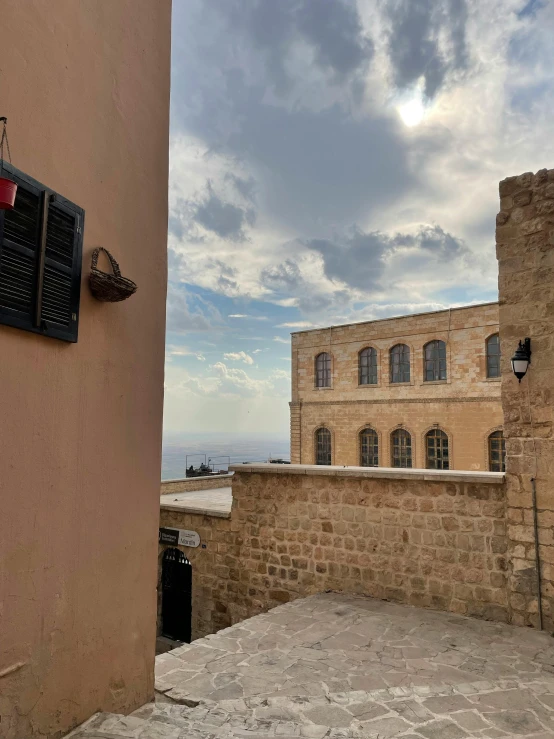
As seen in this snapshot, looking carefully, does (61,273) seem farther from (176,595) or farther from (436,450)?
(436,450)

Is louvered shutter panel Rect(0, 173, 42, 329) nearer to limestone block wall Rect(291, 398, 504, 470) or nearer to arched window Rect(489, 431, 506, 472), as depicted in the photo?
limestone block wall Rect(291, 398, 504, 470)

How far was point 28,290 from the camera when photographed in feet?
8.41

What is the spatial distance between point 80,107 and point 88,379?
1.64 m

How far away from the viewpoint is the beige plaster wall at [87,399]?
8.16 ft

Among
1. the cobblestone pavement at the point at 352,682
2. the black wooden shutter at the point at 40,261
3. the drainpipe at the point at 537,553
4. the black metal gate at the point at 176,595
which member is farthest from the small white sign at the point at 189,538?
the black wooden shutter at the point at 40,261

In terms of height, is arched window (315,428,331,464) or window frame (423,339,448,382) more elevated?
window frame (423,339,448,382)

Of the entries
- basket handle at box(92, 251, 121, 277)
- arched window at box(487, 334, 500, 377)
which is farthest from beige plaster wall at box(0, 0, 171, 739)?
arched window at box(487, 334, 500, 377)

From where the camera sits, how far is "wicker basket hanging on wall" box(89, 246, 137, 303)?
2.99 metres

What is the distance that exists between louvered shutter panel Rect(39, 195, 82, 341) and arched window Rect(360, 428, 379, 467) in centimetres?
2194

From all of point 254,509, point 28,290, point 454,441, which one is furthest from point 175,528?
point 454,441

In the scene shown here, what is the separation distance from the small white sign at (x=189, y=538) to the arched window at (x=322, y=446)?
15914mm

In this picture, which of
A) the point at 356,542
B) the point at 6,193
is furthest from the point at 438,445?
the point at 6,193

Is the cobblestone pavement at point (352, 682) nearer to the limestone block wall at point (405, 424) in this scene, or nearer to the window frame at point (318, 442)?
the limestone block wall at point (405, 424)

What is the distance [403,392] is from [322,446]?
519 cm
